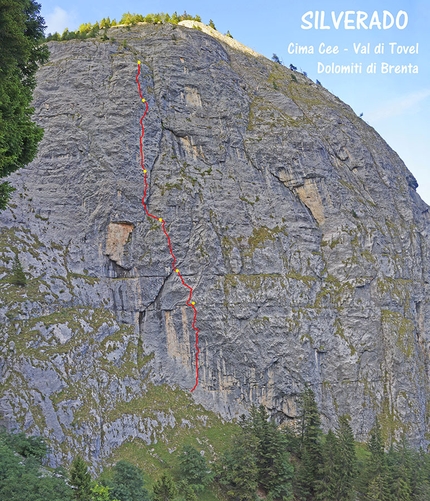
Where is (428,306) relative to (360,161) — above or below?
below

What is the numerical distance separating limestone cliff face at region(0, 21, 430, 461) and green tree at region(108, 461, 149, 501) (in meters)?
5.61

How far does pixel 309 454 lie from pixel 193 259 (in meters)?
22.4

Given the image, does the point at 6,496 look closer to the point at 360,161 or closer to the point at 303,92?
the point at 360,161

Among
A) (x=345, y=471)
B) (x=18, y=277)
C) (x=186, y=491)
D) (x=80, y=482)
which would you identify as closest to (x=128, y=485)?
(x=186, y=491)

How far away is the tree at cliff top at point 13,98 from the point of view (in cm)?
1385

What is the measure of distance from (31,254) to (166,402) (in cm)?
1925

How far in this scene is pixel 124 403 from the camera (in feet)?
124

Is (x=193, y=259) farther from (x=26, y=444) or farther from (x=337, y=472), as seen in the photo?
(x=26, y=444)

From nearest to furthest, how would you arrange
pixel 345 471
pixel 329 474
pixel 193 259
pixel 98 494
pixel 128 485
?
pixel 98 494
pixel 128 485
pixel 345 471
pixel 329 474
pixel 193 259

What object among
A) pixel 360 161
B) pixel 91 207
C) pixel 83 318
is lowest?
pixel 83 318

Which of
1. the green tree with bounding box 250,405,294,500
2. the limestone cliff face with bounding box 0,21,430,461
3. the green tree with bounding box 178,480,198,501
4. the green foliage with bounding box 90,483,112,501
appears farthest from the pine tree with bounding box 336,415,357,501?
the green foliage with bounding box 90,483,112,501

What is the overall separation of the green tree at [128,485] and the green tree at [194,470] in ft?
17.1

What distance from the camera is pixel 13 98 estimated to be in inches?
588

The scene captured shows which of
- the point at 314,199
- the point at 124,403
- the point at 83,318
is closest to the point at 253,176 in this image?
the point at 314,199
